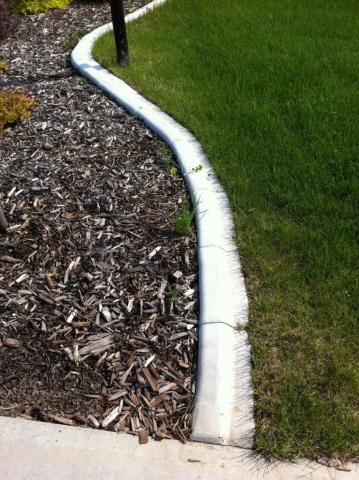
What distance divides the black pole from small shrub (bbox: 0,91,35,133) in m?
1.34

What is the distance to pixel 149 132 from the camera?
4.85m

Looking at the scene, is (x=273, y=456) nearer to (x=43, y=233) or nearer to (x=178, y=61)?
(x=43, y=233)

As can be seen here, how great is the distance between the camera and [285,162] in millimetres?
4164

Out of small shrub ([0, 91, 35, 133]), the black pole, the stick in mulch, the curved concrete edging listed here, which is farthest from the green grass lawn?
the stick in mulch

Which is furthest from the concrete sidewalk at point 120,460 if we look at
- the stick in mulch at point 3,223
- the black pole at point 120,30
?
the black pole at point 120,30

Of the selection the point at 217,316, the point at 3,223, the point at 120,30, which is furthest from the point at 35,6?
the point at 217,316

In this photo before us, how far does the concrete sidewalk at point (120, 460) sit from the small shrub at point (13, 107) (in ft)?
11.2

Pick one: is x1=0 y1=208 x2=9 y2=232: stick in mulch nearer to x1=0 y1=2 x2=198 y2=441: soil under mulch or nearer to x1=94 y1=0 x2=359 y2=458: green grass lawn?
x1=0 y1=2 x2=198 y2=441: soil under mulch

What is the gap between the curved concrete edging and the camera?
2432 mm

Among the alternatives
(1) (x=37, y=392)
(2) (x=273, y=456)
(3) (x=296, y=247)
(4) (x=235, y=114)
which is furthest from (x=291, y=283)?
(4) (x=235, y=114)

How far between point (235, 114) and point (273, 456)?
132 inches

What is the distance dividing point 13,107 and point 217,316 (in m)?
3.38

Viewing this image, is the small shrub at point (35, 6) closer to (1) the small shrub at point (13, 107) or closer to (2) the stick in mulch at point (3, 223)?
(1) the small shrub at point (13, 107)

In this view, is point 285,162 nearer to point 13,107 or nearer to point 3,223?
point 3,223
